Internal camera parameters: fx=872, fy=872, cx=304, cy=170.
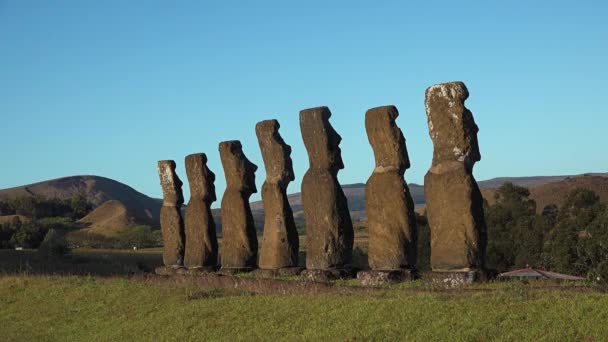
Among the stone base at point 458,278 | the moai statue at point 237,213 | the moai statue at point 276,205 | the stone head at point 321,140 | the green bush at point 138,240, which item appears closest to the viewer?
the stone base at point 458,278

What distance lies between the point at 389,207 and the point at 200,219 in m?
6.59

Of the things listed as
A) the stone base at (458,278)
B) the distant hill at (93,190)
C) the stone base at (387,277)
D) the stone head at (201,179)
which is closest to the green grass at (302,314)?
the stone base at (458,278)

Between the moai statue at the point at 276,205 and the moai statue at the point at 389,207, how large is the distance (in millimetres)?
2808

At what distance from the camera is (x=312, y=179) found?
642 inches

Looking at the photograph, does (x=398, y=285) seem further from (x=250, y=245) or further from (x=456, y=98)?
(x=250, y=245)

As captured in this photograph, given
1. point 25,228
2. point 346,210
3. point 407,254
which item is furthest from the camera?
point 25,228

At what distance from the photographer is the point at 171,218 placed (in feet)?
69.5

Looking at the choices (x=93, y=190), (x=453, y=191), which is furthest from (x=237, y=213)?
(x=93, y=190)

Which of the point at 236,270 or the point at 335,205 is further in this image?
the point at 236,270

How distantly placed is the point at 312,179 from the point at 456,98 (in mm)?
3643

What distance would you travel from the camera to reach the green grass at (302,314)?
9.45 meters

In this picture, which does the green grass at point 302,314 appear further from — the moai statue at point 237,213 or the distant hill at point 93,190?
the distant hill at point 93,190

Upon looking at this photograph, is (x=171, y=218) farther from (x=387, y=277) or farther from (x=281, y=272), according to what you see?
(x=387, y=277)

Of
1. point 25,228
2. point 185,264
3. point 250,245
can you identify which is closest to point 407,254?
point 250,245
